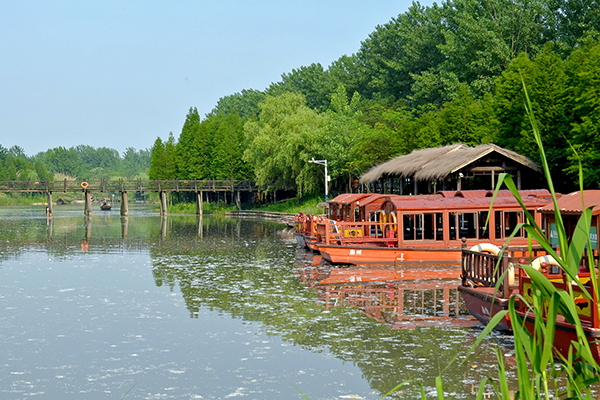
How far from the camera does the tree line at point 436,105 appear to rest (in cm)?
3688

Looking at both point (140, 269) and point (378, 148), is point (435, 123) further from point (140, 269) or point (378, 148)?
point (140, 269)

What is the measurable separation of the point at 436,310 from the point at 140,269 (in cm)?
1370

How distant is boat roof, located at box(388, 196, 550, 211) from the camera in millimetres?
25422

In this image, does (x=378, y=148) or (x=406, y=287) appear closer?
(x=406, y=287)

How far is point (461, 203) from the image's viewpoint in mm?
25781

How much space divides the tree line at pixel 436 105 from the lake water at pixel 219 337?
986 cm

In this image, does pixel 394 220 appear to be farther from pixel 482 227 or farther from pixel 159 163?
pixel 159 163

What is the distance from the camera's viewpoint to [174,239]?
42219 millimetres

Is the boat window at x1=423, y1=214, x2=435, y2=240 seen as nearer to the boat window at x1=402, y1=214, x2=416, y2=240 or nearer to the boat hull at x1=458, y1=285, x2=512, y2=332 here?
the boat window at x1=402, y1=214, x2=416, y2=240

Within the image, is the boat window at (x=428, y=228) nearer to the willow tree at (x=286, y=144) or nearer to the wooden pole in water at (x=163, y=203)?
the willow tree at (x=286, y=144)

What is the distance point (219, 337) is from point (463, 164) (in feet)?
69.6

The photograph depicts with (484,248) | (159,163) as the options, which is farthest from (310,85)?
(484,248)

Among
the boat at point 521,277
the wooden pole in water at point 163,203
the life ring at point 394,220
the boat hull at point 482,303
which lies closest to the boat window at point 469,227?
the life ring at point 394,220

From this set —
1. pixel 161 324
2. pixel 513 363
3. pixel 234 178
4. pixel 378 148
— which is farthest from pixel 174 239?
pixel 234 178
